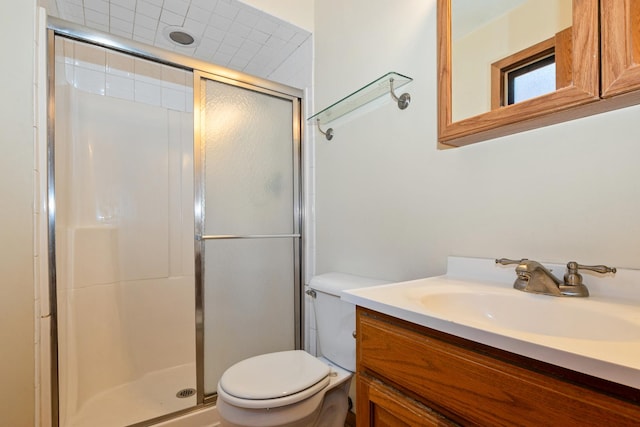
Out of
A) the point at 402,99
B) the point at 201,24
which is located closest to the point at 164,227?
the point at 201,24

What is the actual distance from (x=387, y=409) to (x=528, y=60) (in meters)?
1.02

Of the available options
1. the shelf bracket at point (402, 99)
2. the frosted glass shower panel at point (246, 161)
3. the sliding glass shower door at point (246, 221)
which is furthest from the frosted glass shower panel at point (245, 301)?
the shelf bracket at point (402, 99)

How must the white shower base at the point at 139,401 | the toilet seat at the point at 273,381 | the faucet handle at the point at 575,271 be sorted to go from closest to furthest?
the faucet handle at the point at 575,271 → the toilet seat at the point at 273,381 → the white shower base at the point at 139,401

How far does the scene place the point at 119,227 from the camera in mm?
1968

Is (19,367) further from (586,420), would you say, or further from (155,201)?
(586,420)

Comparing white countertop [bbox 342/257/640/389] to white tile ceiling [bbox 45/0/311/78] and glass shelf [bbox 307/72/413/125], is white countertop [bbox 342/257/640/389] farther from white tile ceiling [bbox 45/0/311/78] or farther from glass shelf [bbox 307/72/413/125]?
white tile ceiling [bbox 45/0/311/78]

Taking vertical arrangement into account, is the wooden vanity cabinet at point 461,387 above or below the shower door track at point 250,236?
below

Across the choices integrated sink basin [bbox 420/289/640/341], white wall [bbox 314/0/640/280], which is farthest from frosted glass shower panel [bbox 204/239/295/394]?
integrated sink basin [bbox 420/289/640/341]

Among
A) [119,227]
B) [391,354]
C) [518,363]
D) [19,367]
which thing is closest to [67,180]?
[119,227]

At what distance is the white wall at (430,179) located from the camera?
2.61 feet

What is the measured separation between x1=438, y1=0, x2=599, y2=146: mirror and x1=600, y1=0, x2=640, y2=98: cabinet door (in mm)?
18

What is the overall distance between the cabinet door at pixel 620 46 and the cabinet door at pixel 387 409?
81cm

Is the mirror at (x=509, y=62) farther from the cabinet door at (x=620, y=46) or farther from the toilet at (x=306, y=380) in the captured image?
the toilet at (x=306, y=380)

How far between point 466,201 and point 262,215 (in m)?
1.09
